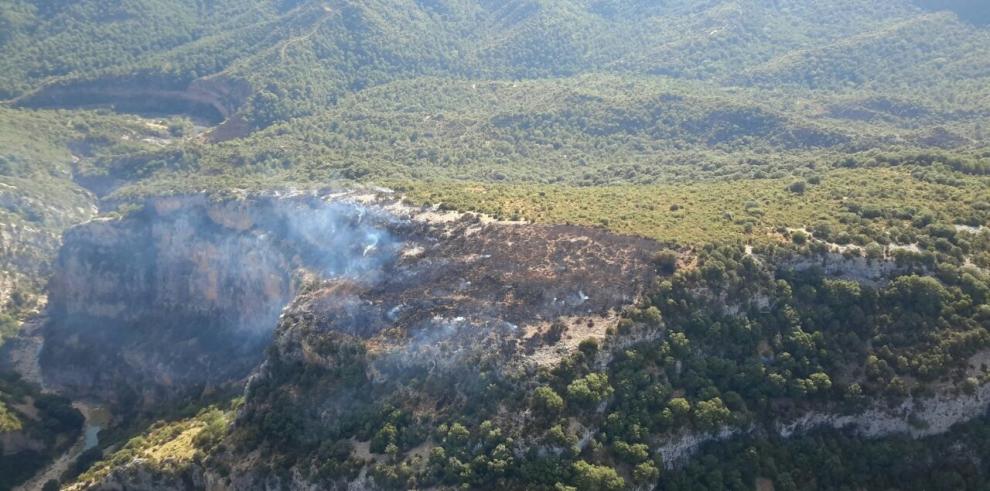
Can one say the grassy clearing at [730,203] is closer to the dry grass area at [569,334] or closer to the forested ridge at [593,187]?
the forested ridge at [593,187]

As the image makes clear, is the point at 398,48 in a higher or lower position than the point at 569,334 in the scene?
lower

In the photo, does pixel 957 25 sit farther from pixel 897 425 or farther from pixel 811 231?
pixel 897 425

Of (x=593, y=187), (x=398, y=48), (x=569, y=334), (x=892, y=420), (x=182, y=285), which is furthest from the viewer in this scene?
(x=398, y=48)

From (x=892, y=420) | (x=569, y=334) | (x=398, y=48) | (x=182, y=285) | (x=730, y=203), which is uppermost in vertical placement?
(x=730, y=203)

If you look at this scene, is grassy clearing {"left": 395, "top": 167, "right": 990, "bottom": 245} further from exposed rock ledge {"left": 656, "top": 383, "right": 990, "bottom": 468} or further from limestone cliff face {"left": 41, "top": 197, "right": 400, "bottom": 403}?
exposed rock ledge {"left": 656, "top": 383, "right": 990, "bottom": 468}

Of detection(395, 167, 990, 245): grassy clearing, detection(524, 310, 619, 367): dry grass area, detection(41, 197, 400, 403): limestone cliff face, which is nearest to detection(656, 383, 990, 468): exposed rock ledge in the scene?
detection(524, 310, 619, 367): dry grass area

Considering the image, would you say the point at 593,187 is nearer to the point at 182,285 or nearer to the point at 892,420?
the point at 892,420

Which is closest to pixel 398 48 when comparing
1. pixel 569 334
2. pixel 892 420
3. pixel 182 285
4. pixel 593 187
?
pixel 593 187
